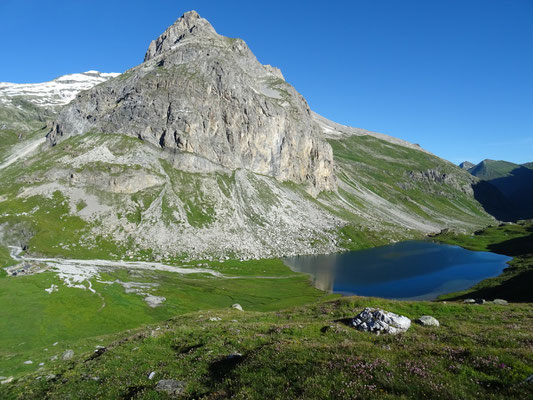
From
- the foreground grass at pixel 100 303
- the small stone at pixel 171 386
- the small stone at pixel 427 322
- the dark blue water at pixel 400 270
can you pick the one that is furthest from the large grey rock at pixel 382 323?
the dark blue water at pixel 400 270

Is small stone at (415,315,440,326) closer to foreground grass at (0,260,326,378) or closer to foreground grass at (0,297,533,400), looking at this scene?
foreground grass at (0,297,533,400)

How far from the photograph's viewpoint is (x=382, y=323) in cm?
2319

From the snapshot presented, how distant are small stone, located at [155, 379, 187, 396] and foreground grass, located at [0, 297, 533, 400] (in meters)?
0.35

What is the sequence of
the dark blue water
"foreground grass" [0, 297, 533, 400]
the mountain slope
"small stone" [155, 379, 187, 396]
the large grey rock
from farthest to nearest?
the mountain slope, the dark blue water, the large grey rock, "small stone" [155, 379, 187, 396], "foreground grass" [0, 297, 533, 400]

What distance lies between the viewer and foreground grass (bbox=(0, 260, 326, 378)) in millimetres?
42906

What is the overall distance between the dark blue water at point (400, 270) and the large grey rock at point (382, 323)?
71.1 meters

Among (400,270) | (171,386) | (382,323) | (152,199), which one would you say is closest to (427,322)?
(382,323)

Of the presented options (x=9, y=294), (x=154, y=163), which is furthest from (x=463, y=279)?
(x=154, y=163)

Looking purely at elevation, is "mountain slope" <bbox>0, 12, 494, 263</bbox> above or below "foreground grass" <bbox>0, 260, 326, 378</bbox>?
above

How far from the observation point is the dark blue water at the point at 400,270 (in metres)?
97.8

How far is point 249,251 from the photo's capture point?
14275 cm

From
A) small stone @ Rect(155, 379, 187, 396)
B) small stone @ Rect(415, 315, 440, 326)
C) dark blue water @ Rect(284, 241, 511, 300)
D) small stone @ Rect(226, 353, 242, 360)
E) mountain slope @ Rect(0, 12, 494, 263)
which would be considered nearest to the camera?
small stone @ Rect(155, 379, 187, 396)

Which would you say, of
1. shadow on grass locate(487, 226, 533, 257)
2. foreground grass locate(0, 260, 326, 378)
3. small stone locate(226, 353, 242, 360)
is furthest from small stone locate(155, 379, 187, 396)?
shadow on grass locate(487, 226, 533, 257)

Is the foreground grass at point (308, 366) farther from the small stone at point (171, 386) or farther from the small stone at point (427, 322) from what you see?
the small stone at point (427, 322)
